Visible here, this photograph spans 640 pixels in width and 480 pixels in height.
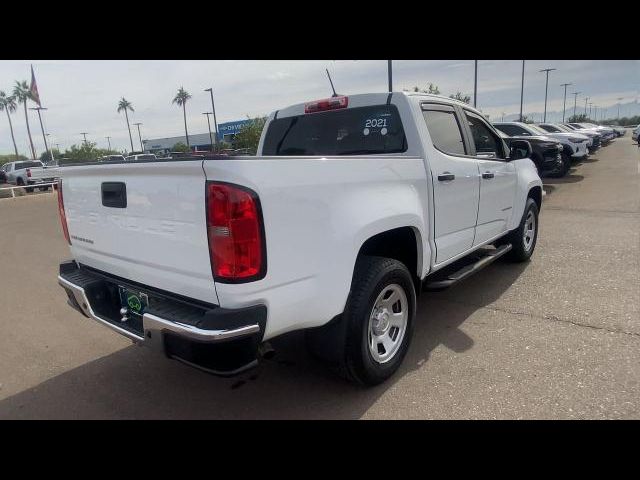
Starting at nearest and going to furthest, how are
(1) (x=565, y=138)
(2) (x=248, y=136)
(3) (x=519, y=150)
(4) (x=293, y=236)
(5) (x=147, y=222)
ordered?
(4) (x=293, y=236) → (5) (x=147, y=222) → (3) (x=519, y=150) → (1) (x=565, y=138) → (2) (x=248, y=136)

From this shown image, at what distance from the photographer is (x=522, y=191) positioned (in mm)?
5324

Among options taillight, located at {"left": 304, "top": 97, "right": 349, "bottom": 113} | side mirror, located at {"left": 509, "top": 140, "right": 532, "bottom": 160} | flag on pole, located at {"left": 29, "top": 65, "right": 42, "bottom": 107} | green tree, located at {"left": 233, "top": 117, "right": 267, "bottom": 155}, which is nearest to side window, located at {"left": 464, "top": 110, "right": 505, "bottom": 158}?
side mirror, located at {"left": 509, "top": 140, "right": 532, "bottom": 160}

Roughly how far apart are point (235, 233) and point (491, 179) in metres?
3.23

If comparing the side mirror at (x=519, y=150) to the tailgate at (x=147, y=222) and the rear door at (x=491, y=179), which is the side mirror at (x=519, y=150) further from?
the tailgate at (x=147, y=222)

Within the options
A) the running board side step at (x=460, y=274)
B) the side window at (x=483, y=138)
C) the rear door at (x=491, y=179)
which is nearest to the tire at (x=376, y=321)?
the running board side step at (x=460, y=274)

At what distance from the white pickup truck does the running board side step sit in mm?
29

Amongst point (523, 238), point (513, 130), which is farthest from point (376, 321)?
point (513, 130)

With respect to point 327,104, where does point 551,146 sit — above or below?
below

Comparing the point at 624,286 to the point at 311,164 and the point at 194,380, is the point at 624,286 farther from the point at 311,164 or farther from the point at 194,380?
the point at 194,380

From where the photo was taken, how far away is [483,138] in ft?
15.8

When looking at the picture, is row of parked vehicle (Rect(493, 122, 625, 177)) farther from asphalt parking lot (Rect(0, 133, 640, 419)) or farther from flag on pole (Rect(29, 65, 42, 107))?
flag on pole (Rect(29, 65, 42, 107))

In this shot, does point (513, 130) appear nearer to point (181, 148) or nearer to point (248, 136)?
point (248, 136)

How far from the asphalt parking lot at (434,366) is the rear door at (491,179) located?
0.74 meters

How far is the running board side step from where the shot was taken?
3.63 m
